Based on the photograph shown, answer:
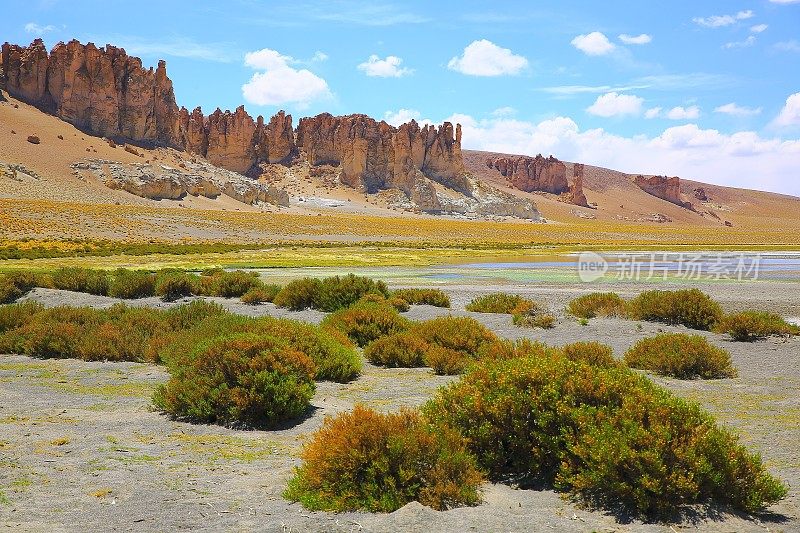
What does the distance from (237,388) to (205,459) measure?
1.30m

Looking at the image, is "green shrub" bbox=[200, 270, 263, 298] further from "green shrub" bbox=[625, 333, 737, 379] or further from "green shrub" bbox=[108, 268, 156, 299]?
"green shrub" bbox=[625, 333, 737, 379]

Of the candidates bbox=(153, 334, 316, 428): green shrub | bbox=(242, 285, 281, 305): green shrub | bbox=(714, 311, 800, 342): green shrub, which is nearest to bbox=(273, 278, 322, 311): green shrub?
bbox=(242, 285, 281, 305): green shrub

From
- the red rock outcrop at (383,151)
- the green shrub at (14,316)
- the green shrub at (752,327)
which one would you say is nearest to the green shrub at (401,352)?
Answer: the green shrub at (752,327)

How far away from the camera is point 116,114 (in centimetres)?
11675

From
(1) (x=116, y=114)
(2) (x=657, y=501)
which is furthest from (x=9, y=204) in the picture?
(2) (x=657, y=501)

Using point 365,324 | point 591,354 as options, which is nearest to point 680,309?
point 591,354

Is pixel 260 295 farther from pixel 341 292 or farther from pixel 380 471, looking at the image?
pixel 380 471

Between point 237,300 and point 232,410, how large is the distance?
13.7m

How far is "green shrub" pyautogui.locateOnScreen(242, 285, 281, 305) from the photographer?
65.3ft

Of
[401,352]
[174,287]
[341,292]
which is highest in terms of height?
[401,352]

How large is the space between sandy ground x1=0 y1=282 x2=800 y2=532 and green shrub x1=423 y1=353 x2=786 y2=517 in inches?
7.5

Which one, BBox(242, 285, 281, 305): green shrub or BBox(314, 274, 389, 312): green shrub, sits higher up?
BBox(314, 274, 389, 312): green shrub

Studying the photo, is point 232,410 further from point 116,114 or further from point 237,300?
point 116,114

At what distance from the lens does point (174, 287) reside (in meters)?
21.2
